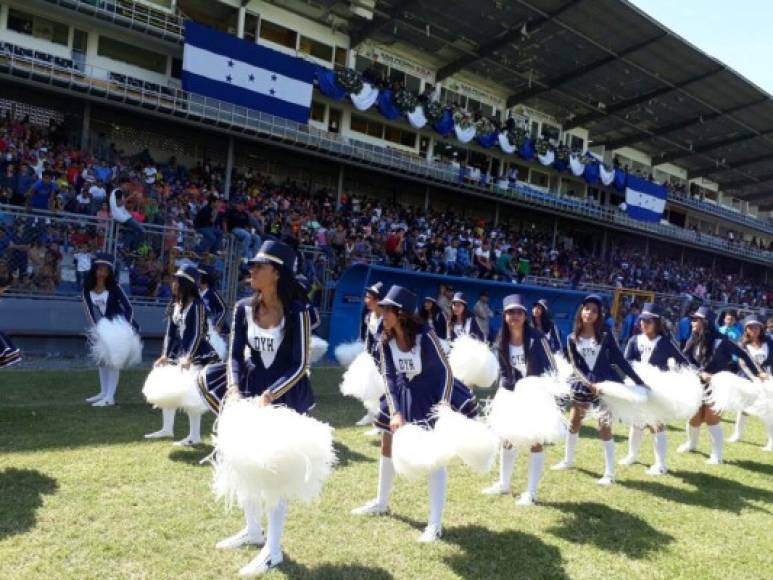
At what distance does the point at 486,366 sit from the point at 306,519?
14.0 feet

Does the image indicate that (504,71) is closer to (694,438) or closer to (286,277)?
(694,438)

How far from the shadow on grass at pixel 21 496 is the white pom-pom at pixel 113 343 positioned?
256 cm

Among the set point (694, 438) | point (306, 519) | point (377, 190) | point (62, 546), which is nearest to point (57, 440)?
point (62, 546)

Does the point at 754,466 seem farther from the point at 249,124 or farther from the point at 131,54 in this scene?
the point at 131,54

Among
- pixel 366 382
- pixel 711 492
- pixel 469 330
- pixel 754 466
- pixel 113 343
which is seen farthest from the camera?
pixel 469 330

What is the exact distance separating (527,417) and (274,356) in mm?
2136

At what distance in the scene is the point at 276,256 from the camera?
3936 mm

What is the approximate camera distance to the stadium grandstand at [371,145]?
12.7m

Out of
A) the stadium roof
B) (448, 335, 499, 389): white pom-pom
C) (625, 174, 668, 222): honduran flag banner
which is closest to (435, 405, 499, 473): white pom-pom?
(448, 335, 499, 389): white pom-pom

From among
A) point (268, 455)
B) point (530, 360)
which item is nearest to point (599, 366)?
point (530, 360)

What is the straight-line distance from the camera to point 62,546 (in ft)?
13.1

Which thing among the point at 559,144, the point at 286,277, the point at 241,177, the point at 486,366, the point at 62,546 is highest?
the point at 559,144

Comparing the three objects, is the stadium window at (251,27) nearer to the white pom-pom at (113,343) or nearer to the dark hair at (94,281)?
the dark hair at (94,281)

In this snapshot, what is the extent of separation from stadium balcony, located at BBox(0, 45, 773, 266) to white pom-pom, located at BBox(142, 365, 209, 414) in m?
17.1
